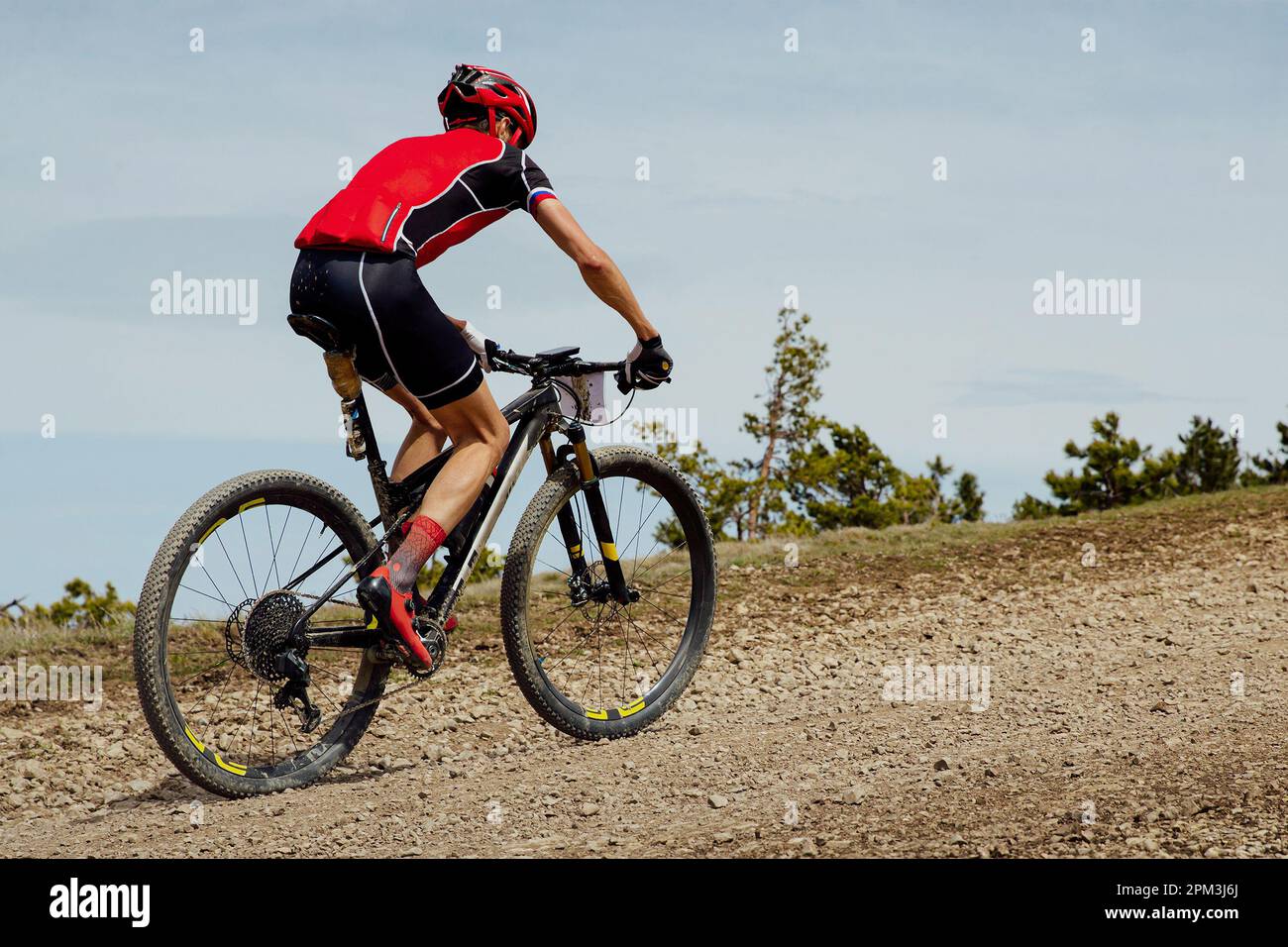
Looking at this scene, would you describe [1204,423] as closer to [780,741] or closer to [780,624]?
[780,624]

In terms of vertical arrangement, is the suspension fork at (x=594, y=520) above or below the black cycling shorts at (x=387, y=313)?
below

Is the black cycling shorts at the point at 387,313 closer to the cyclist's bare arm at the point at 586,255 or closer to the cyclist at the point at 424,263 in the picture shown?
the cyclist at the point at 424,263

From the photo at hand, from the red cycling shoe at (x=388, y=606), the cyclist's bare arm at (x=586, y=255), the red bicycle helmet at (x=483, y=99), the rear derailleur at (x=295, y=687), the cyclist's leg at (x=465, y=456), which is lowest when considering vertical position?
the rear derailleur at (x=295, y=687)

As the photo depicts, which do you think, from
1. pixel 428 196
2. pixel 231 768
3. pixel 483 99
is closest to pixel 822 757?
pixel 231 768

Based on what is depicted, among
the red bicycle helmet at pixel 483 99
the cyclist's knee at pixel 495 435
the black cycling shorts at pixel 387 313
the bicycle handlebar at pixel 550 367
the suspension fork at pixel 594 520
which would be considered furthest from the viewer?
the suspension fork at pixel 594 520

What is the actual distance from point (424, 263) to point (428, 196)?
338 millimetres

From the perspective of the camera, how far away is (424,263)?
564 centimetres

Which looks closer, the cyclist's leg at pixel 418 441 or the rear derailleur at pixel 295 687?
the rear derailleur at pixel 295 687

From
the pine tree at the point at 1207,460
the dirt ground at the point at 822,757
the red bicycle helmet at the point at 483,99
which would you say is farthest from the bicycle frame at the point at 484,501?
the pine tree at the point at 1207,460

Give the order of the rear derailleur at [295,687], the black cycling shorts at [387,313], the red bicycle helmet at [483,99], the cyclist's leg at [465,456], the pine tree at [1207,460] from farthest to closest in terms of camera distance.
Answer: the pine tree at [1207,460] → the red bicycle helmet at [483,99] → the cyclist's leg at [465,456] → the rear derailleur at [295,687] → the black cycling shorts at [387,313]

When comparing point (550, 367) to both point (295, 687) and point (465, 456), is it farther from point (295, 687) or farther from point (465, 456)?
point (295, 687)

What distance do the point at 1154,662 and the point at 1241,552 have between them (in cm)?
502

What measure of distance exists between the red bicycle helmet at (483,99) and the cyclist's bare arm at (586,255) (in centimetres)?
64

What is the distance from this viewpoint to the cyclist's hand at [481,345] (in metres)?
6.07
